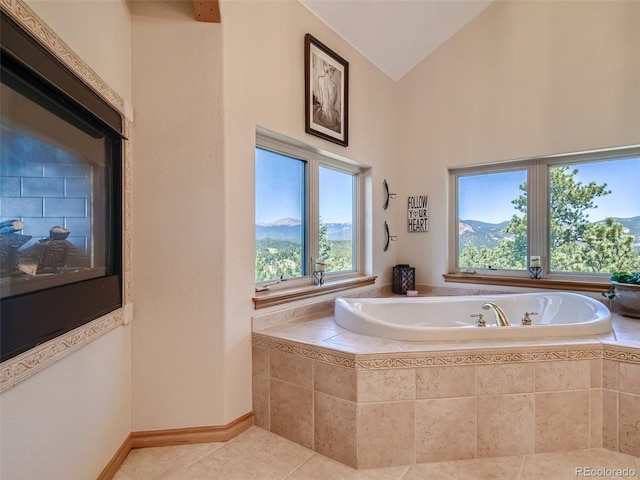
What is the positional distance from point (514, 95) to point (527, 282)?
1.56 metres

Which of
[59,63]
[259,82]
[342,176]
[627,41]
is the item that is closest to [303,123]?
[259,82]

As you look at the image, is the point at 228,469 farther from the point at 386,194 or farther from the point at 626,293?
the point at 626,293

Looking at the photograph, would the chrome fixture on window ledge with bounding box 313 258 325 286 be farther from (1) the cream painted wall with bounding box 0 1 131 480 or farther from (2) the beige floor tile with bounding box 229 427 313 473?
(1) the cream painted wall with bounding box 0 1 131 480

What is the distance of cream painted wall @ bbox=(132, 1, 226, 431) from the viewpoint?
5.61 ft

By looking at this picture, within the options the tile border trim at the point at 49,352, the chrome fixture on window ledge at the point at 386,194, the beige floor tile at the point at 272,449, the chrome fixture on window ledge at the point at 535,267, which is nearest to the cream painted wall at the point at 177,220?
the beige floor tile at the point at 272,449

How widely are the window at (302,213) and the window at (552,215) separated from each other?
1049 mm

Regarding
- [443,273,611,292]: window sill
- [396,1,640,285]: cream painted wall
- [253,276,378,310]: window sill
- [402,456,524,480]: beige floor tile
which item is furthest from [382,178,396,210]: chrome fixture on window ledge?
[402,456,524,480]: beige floor tile

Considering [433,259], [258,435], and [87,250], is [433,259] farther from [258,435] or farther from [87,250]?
[87,250]

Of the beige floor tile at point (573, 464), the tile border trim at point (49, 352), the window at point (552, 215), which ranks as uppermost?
the window at point (552, 215)

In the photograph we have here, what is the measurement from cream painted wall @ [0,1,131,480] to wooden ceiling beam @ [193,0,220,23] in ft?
1.14

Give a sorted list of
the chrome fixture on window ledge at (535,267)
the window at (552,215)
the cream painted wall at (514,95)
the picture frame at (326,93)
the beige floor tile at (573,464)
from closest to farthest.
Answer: the beige floor tile at (573,464) → the picture frame at (326,93) → the cream painted wall at (514,95) → the window at (552,215) → the chrome fixture on window ledge at (535,267)

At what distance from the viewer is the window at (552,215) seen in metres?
2.54

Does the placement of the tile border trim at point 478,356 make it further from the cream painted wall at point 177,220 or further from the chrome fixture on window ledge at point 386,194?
the chrome fixture on window ledge at point 386,194

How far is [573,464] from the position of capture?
1.54 meters
